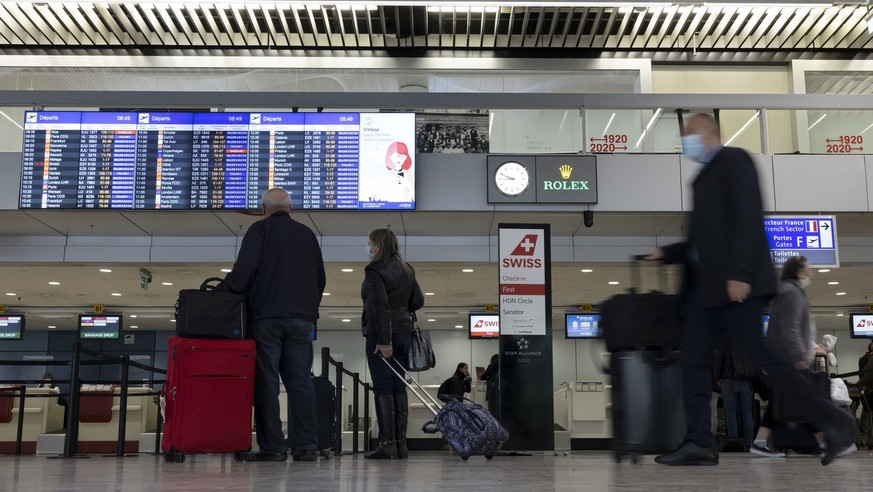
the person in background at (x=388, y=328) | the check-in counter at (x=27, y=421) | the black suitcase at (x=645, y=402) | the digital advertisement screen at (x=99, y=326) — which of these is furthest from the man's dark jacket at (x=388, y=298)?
the digital advertisement screen at (x=99, y=326)

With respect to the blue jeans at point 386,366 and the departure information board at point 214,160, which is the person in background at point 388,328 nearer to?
the blue jeans at point 386,366

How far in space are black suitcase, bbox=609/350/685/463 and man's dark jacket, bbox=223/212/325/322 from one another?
6.10ft

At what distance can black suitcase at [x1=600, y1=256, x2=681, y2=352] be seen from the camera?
10.9 ft

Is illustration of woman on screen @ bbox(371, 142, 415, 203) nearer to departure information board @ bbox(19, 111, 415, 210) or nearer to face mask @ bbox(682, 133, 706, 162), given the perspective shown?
departure information board @ bbox(19, 111, 415, 210)

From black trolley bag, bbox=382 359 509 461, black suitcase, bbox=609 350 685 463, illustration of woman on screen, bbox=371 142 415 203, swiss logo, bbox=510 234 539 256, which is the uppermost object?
illustration of woman on screen, bbox=371 142 415 203

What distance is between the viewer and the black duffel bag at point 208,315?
15.2 feet

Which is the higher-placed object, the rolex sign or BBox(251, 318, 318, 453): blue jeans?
the rolex sign

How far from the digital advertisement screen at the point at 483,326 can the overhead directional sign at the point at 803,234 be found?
783cm

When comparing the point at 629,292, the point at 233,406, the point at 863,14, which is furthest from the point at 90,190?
the point at 863,14

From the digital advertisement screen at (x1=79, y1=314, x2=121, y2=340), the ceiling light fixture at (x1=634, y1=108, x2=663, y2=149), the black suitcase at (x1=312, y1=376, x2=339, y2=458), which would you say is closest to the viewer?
the black suitcase at (x1=312, y1=376, x2=339, y2=458)

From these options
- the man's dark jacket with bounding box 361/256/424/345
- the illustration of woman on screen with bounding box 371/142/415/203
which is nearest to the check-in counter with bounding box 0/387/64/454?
the illustration of woman on screen with bounding box 371/142/415/203

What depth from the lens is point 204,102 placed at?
927cm

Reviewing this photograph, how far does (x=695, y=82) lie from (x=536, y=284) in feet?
29.6

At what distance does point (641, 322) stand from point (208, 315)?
2441mm
